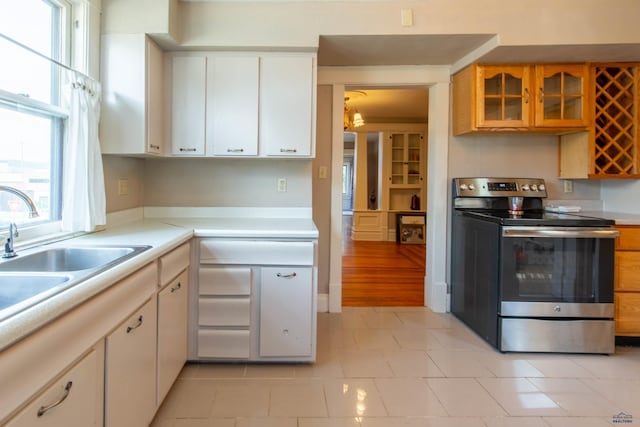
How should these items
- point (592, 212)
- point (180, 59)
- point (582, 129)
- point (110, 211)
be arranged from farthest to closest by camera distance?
point (592, 212), point (582, 129), point (180, 59), point (110, 211)

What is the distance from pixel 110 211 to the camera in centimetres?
252

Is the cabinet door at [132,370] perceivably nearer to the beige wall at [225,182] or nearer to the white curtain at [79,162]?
the white curtain at [79,162]

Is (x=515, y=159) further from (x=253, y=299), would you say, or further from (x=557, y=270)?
(x=253, y=299)

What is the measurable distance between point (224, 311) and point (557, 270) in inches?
83.9

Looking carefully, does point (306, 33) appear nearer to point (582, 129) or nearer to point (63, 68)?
point (63, 68)

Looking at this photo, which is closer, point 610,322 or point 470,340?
point 610,322

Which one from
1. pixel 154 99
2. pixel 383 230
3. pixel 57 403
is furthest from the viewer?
pixel 383 230

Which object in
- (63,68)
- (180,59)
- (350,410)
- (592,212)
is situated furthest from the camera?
(592,212)

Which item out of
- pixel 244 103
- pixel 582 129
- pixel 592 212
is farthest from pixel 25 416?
pixel 592 212

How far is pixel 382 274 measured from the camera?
4961 mm

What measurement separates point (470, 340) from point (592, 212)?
1.51 m

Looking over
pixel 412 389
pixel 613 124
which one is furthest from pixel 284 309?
pixel 613 124

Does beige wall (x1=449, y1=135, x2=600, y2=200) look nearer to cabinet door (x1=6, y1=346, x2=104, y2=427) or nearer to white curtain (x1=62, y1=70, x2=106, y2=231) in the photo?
white curtain (x1=62, y1=70, x2=106, y2=231)

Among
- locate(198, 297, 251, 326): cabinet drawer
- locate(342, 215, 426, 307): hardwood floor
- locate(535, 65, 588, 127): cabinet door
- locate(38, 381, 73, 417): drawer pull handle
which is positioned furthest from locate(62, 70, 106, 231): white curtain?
locate(535, 65, 588, 127): cabinet door
